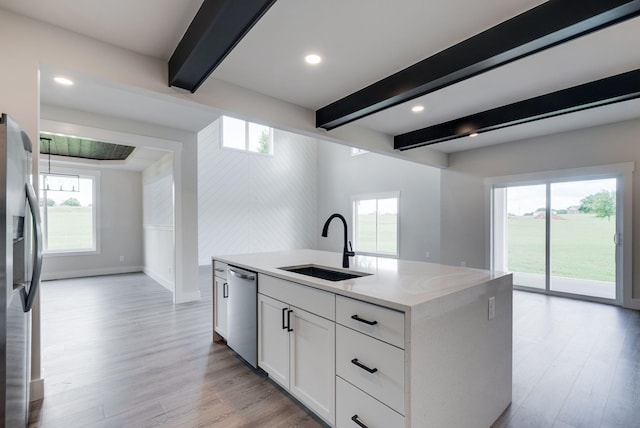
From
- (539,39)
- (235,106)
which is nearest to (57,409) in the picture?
(235,106)

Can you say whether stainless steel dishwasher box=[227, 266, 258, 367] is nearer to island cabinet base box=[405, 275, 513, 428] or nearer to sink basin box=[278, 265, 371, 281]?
sink basin box=[278, 265, 371, 281]

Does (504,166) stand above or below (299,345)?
above

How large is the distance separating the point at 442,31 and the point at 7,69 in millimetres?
2879

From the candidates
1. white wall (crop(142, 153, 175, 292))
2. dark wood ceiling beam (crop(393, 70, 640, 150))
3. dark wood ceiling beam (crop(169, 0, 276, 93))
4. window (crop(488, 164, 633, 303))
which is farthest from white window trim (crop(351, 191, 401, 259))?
dark wood ceiling beam (crop(169, 0, 276, 93))

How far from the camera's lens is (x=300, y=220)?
9711mm

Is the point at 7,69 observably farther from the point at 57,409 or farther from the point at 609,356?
the point at 609,356

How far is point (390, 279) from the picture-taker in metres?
1.87

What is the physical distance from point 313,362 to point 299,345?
0.15 metres

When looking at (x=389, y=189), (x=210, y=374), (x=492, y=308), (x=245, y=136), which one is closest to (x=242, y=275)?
(x=210, y=374)

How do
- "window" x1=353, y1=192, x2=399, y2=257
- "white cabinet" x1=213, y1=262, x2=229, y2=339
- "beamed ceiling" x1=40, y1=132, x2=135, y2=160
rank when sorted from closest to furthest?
"white cabinet" x1=213, y1=262, x2=229, y2=339
"beamed ceiling" x1=40, y1=132, x2=135, y2=160
"window" x1=353, y1=192, x2=399, y2=257

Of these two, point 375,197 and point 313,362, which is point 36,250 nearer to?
point 313,362

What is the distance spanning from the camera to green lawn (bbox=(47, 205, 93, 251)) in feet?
20.7

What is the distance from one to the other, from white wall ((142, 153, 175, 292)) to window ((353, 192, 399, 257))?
5.02 m

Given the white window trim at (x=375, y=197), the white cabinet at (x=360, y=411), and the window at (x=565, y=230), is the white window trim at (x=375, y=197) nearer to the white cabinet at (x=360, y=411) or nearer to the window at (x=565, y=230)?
the window at (x=565, y=230)
